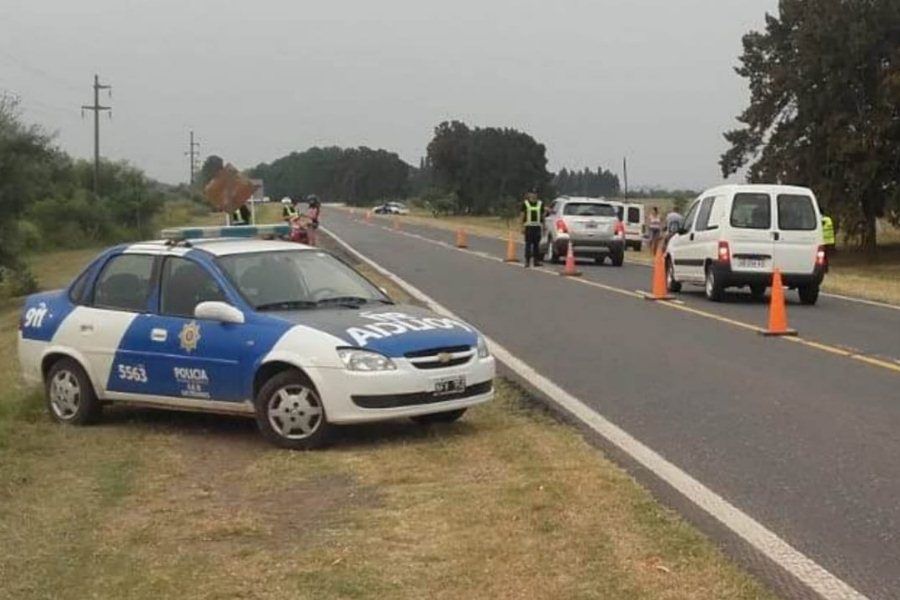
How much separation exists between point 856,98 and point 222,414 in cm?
4813

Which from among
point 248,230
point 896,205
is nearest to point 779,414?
point 248,230

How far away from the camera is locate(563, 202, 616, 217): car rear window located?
114 ft

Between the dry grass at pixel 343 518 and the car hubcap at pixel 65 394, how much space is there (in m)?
0.23

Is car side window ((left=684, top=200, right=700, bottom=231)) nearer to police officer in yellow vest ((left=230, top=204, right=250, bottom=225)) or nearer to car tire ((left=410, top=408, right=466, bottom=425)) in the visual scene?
police officer in yellow vest ((left=230, top=204, right=250, bottom=225))

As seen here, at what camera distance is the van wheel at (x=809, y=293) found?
71.6 ft

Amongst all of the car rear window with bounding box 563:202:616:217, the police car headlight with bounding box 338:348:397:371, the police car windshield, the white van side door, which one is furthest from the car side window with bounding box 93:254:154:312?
the car rear window with bounding box 563:202:616:217

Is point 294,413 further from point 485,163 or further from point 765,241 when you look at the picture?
point 485,163

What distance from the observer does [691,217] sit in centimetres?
2353

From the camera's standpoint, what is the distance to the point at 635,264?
36.5m

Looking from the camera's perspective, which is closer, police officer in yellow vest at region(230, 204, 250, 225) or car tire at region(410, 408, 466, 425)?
car tire at region(410, 408, 466, 425)

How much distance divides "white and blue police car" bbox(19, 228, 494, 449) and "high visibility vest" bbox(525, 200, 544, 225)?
2065 centimetres

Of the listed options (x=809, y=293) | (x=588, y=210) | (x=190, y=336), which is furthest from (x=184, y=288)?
(x=588, y=210)

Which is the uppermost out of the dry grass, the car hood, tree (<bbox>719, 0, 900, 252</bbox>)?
tree (<bbox>719, 0, 900, 252</bbox>)

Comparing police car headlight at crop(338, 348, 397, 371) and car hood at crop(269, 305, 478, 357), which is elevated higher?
car hood at crop(269, 305, 478, 357)
